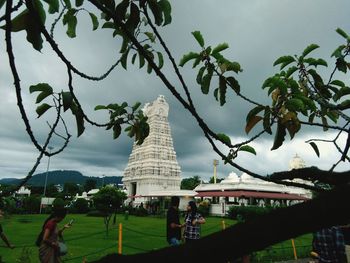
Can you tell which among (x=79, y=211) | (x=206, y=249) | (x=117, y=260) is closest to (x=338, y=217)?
(x=206, y=249)

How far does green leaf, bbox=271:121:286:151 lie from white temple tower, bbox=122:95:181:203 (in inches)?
1788

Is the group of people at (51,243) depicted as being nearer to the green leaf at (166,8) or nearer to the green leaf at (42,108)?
the green leaf at (42,108)

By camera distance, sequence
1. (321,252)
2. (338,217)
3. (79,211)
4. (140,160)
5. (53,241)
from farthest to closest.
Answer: (140,160)
(79,211)
(53,241)
(321,252)
(338,217)

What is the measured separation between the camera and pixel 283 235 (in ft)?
1.37

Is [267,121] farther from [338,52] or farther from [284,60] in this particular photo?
[338,52]

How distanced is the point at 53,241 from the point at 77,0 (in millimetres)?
4759

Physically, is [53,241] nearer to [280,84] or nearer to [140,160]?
[280,84]

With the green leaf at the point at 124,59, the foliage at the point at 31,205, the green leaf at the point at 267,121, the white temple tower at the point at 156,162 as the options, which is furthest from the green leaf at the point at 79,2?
the white temple tower at the point at 156,162

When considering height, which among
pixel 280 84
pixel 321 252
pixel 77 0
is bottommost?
pixel 321 252

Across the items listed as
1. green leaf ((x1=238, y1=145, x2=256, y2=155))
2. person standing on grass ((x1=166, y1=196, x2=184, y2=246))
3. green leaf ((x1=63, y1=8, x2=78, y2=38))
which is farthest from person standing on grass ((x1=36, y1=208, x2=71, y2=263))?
green leaf ((x1=238, y1=145, x2=256, y2=155))

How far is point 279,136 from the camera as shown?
5.28ft

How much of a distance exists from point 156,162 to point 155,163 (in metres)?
0.27

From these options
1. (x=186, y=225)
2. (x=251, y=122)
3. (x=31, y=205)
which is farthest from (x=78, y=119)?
(x=31, y=205)

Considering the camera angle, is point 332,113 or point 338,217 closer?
point 338,217
